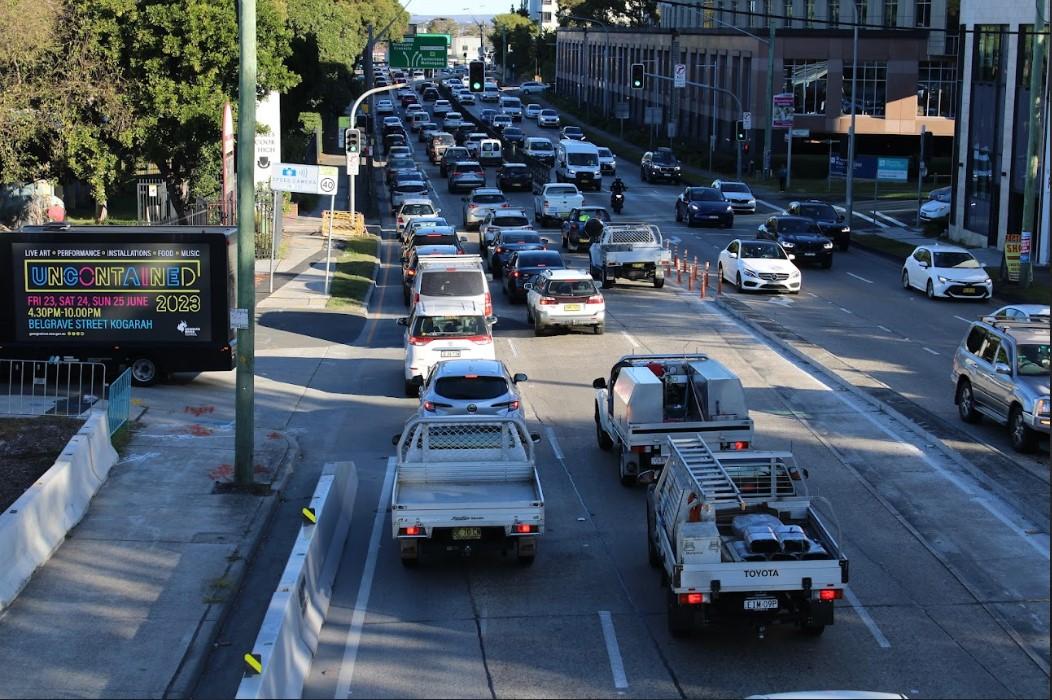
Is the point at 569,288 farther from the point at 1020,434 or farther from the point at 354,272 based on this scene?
the point at 354,272

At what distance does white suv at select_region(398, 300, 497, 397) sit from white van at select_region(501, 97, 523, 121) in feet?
307

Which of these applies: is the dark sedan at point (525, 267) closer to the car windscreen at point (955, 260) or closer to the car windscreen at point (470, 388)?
the car windscreen at point (955, 260)

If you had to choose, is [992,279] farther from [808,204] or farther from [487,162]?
[487,162]

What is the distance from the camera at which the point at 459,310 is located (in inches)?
1006

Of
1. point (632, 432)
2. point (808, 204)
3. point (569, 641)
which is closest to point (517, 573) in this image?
point (569, 641)

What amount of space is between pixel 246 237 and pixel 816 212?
1354 inches

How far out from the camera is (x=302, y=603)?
42.2 feet

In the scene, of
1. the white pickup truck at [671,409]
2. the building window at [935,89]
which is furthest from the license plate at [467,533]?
the building window at [935,89]

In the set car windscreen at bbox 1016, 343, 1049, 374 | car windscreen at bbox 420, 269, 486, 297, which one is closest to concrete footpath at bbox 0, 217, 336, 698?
car windscreen at bbox 420, 269, 486, 297

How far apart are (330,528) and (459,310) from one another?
9981 mm

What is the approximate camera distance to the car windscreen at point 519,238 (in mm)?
41625

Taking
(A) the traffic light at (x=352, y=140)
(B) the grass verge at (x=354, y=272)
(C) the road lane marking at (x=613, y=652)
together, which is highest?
(A) the traffic light at (x=352, y=140)

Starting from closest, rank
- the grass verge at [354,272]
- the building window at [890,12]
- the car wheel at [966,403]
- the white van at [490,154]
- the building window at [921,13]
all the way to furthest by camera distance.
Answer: the car wheel at [966,403], the grass verge at [354,272], the white van at [490,154], the building window at [921,13], the building window at [890,12]

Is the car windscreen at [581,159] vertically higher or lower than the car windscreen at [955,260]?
higher
